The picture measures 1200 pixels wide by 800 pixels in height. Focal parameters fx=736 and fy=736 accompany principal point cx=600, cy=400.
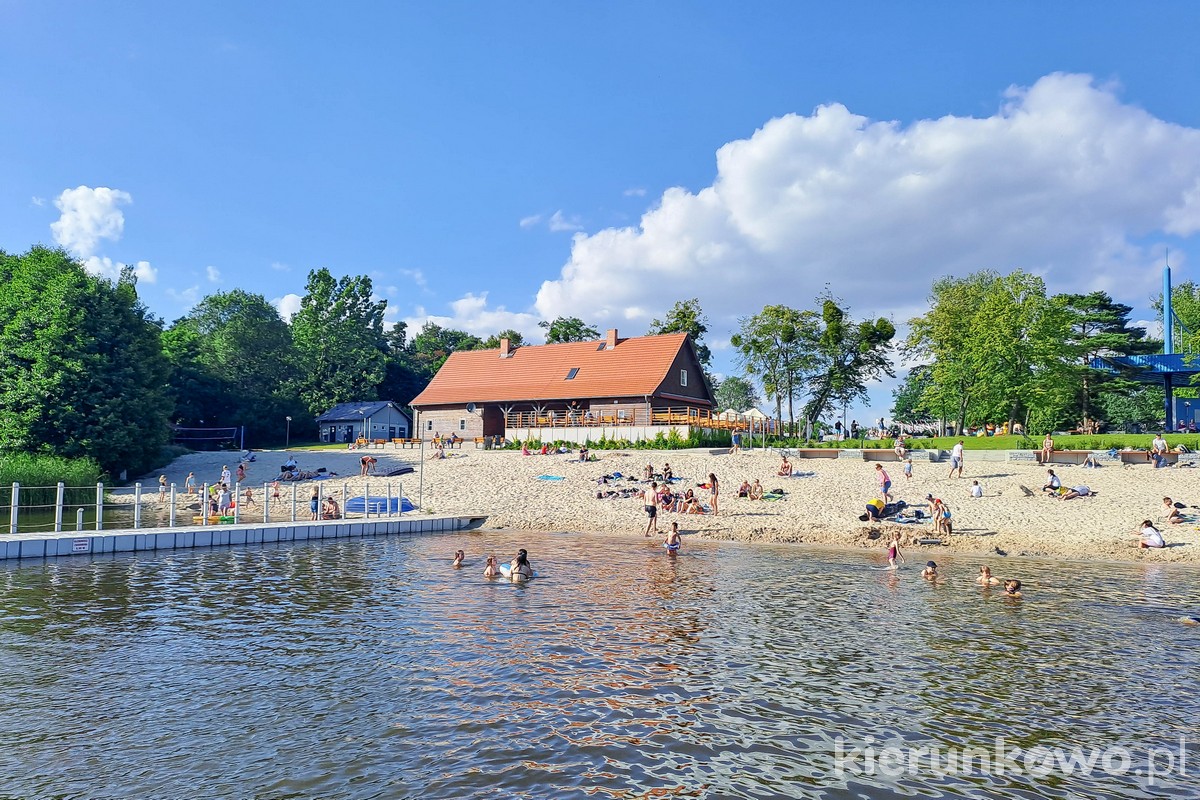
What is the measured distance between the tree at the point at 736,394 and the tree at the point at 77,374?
4431 inches

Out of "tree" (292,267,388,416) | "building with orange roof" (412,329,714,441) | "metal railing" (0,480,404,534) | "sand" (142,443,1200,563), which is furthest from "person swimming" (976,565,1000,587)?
"tree" (292,267,388,416)

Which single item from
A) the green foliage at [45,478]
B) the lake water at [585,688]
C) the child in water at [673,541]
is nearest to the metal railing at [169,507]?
the green foliage at [45,478]

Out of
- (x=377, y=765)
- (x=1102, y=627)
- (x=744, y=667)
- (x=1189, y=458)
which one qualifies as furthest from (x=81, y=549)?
(x=1189, y=458)

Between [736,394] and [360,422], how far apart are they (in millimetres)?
106897

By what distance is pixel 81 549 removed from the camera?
21625mm

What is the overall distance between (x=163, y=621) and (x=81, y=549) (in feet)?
34.5

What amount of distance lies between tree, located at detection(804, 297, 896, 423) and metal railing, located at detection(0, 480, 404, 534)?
3648 cm

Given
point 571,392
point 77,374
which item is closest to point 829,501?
point 571,392

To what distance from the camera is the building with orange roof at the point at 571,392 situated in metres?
52.1

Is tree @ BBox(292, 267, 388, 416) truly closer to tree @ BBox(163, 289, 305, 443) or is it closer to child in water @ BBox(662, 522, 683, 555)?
tree @ BBox(163, 289, 305, 443)

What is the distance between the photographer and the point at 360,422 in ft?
230

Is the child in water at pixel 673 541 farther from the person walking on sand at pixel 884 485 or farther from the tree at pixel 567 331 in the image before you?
the tree at pixel 567 331

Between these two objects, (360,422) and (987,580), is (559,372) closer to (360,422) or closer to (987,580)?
(360,422)

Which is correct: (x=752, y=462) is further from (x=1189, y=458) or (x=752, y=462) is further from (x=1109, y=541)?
(x=1189, y=458)
